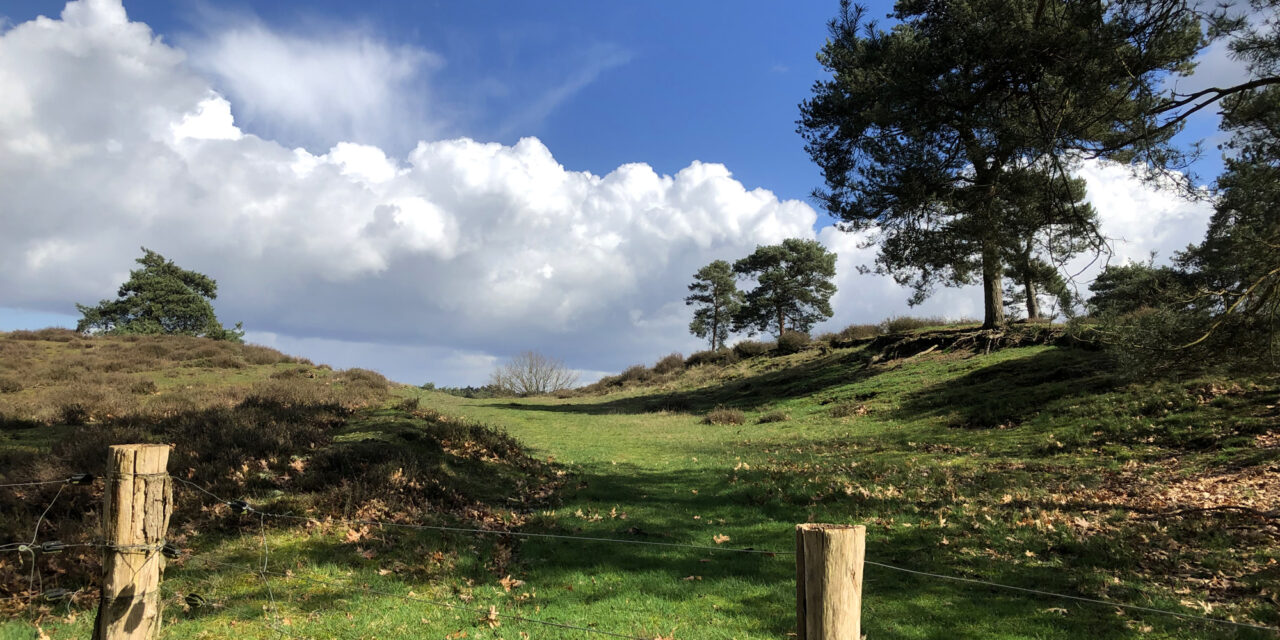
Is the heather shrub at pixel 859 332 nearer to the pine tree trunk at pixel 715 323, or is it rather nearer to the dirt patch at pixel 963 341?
the dirt patch at pixel 963 341

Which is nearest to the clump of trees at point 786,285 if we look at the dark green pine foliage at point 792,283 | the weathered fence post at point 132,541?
the dark green pine foliage at point 792,283

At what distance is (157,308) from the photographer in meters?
47.5

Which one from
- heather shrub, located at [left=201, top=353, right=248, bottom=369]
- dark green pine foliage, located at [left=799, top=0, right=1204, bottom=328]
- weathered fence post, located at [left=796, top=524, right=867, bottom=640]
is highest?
dark green pine foliage, located at [left=799, top=0, right=1204, bottom=328]

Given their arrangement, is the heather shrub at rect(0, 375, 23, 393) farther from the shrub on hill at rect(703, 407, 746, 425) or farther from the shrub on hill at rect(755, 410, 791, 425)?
the shrub on hill at rect(755, 410, 791, 425)

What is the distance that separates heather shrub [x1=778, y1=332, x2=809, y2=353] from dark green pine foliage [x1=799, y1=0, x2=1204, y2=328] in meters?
22.1

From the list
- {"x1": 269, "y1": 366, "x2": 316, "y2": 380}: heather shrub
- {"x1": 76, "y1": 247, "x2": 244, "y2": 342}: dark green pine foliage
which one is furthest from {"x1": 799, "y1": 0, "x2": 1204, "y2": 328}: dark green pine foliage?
{"x1": 76, "y1": 247, "x2": 244, "y2": 342}: dark green pine foliage

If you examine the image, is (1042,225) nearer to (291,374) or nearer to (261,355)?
(291,374)

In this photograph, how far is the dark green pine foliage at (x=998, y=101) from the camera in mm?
9438

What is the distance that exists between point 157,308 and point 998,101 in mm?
60008

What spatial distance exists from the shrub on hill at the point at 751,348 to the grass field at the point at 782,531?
26.8 meters

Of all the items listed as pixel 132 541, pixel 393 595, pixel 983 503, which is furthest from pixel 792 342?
pixel 132 541

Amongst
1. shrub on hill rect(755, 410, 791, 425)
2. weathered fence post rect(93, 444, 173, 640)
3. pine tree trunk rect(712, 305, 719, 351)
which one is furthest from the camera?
pine tree trunk rect(712, 305, 719, 351)

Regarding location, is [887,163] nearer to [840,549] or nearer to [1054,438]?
[1054,438]

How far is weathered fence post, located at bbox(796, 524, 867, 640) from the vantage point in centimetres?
246
